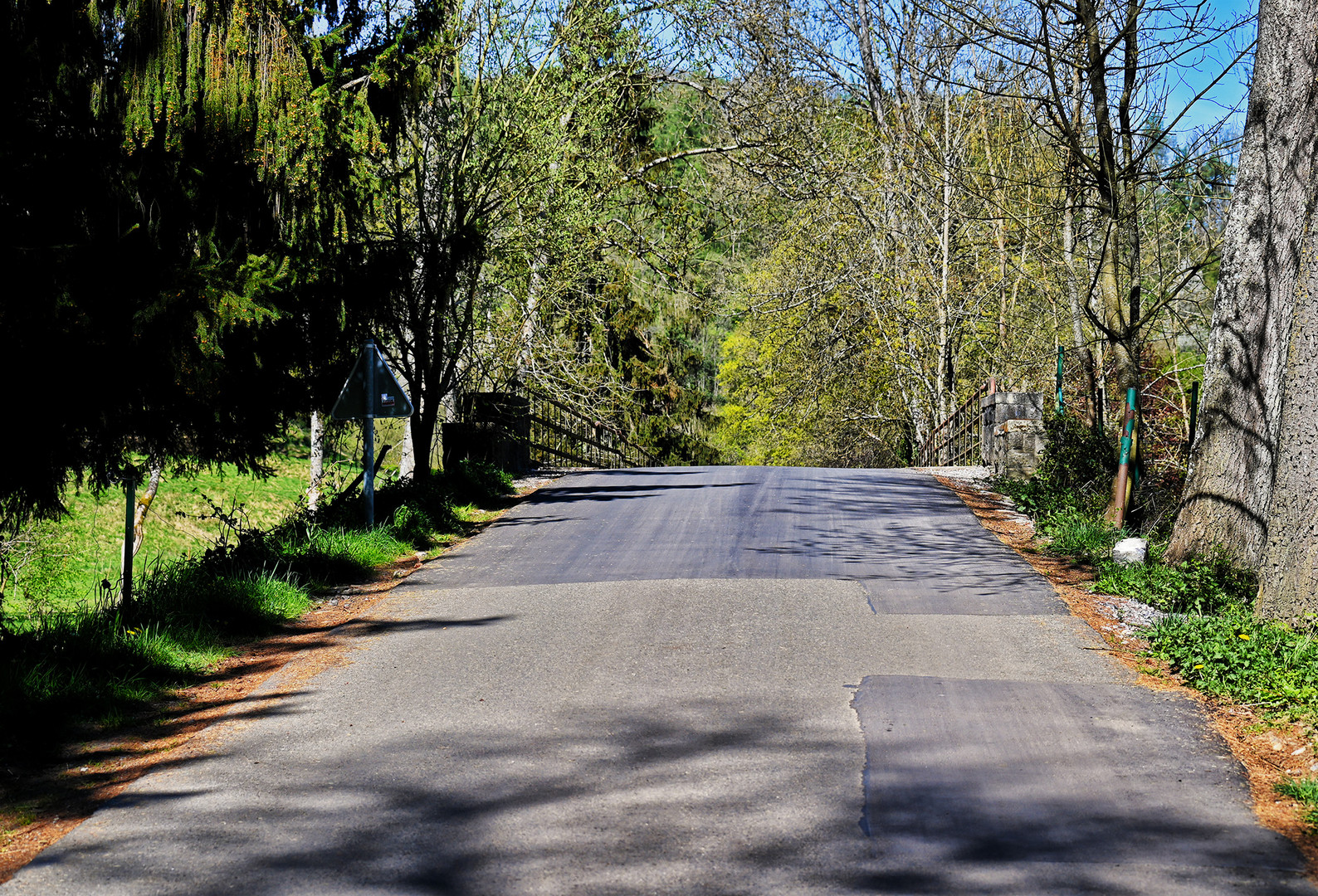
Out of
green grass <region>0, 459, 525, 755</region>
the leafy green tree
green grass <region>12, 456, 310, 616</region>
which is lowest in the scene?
green grass <region>12, 456, 310, 616</region>

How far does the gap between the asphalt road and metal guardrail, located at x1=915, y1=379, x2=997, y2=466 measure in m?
14.8

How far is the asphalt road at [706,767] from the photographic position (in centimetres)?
419

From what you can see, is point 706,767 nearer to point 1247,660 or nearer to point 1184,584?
point 1247,660

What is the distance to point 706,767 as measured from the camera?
528cm

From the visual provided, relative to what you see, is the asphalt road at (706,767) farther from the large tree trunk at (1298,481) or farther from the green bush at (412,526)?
the green bush at (412,526)

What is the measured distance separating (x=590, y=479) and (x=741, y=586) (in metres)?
9.73

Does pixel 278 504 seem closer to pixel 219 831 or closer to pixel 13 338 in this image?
pixel 13 338

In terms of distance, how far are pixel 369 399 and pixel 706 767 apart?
8.15 meters

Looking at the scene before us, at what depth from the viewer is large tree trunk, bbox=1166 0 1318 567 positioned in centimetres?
965

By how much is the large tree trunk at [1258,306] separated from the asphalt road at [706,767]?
1.83m

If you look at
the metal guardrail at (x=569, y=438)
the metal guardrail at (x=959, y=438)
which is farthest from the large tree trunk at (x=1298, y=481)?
the metal guardrail at (x=569, y=438)

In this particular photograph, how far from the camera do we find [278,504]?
33.5m

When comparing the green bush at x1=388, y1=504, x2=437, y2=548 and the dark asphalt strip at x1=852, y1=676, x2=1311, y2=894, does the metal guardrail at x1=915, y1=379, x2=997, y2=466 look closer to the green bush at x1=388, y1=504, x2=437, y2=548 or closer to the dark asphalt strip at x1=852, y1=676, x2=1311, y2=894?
the green bush at x1=388, y1=504, x2=437, y2=548

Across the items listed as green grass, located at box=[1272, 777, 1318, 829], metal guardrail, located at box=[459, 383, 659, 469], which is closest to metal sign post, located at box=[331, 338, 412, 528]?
metal guardrail, located at box=[459, 383, 659, 469]
